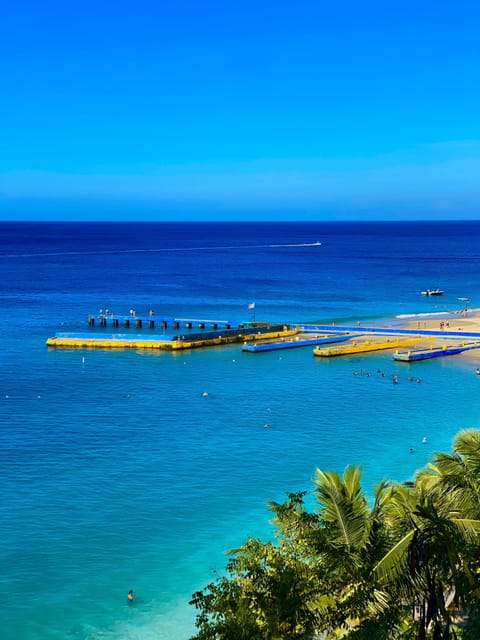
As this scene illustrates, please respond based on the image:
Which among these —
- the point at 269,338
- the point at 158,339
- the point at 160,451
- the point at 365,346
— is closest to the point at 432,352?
the point at 365,346

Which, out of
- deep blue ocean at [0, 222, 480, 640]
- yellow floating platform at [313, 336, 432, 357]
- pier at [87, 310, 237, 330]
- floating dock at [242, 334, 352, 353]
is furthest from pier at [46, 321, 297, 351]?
yellow floating platform at [313, 336, 432, 357]

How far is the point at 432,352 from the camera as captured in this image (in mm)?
75250

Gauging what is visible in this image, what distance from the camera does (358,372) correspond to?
68438 mm

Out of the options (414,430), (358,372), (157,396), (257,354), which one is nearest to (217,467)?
(414,430)

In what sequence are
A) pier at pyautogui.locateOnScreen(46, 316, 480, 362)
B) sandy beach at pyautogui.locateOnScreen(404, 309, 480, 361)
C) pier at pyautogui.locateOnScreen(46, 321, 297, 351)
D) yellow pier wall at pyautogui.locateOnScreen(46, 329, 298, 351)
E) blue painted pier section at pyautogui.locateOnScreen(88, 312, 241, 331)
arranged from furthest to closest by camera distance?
blue painted pier section at pyautogui.locateOnScreen(88, 312, 241, 331) < sandy beach at pyautogui.locateOnScreen(404, 309, 480, 361) < pier at pyautogui.locateOnScreen(46, 321, 297, 351) < yellow pier wall at pyautogui.locateOnScreen(46, 329, 298, 351) < pier at pyautogui.locateOnScreen(46, 316, 480, 362)

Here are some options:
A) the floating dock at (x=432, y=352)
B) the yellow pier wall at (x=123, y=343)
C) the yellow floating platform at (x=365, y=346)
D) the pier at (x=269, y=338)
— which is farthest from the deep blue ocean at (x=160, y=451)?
the pier at (x=269, y=338)

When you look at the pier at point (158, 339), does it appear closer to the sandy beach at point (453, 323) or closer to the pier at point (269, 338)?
the pier at point (269, 338)

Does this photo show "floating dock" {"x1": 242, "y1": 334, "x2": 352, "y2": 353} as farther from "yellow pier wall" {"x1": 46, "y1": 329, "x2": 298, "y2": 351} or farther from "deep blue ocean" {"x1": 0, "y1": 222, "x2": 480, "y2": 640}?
"yellow pier wall" {"x1": 46, "y1": 329, "x2": 298, "y2": 351}

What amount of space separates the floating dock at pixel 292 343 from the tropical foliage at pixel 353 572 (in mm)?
56611

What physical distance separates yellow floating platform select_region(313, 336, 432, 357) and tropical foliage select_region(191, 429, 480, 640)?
176ft

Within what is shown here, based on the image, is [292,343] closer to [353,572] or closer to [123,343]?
[123,343]

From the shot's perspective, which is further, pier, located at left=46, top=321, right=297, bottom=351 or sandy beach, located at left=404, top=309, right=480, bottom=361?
sandy beach, located at left=404, top=309, right=480, bottom=361

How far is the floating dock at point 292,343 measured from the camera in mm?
78062

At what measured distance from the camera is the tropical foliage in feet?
49.4
